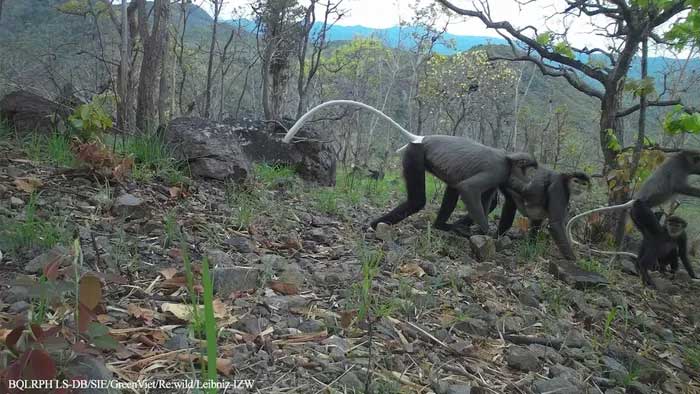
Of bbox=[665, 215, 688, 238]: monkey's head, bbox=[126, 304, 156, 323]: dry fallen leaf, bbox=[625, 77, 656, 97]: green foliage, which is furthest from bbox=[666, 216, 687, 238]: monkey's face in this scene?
bbox=[126, 304, 156, 323]: dry fallen leaf

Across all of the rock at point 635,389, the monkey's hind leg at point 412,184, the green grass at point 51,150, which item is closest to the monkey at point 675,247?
the monkey's hind leg at point 412,184

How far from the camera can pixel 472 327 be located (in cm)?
296

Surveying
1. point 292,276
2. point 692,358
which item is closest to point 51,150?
point 292,276

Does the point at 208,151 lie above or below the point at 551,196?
above

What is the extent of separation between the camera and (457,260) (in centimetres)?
457

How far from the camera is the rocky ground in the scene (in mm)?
2166

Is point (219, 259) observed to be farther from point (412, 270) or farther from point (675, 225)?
point (675, 225)

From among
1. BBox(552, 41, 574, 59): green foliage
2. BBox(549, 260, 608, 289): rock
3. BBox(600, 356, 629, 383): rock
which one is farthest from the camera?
BBox(552, 41, 574, 59): green foliage

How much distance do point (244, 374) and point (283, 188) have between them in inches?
172

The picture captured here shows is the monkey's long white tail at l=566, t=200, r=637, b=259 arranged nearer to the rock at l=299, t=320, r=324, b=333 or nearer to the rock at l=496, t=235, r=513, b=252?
the rock at l=496, t=235, r=513, b=252

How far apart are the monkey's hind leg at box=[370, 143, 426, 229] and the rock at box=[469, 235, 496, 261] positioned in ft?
3.04

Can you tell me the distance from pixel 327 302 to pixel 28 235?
165cm

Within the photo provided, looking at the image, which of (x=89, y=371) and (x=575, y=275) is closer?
(x=89, y=371)

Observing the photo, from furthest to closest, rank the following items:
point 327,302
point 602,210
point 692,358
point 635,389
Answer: point 602,210, point 692,358, point 327,302, point 635,389
